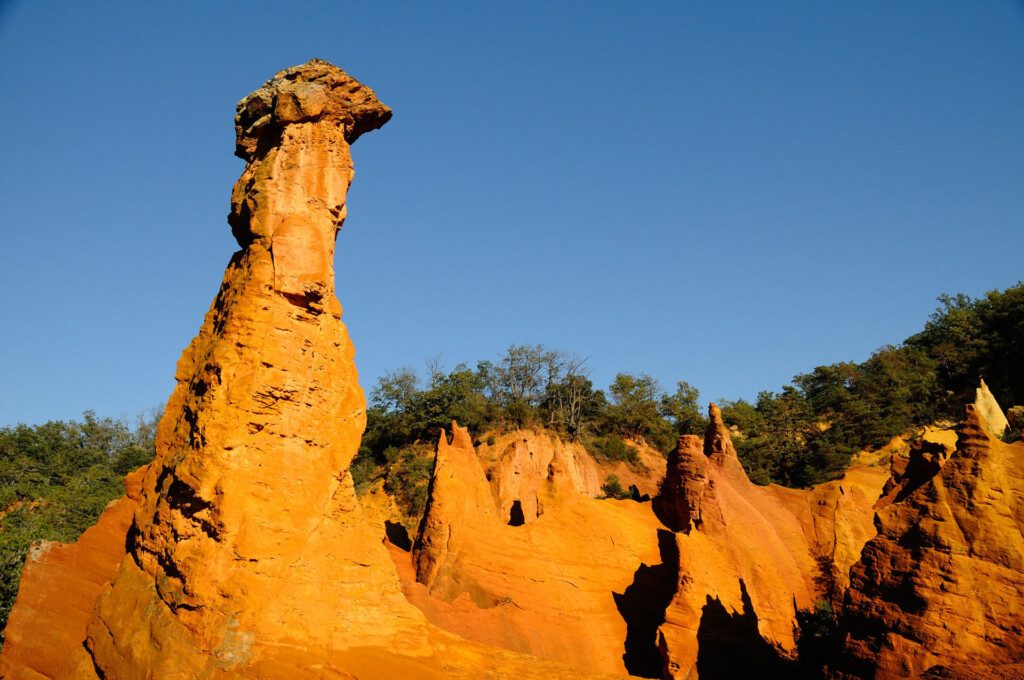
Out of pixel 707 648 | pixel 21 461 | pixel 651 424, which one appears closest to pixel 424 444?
pixel 651 424

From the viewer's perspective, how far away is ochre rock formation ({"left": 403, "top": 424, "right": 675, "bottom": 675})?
65.3 feet

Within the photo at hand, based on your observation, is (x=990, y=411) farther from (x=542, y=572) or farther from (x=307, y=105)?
(x=307, y=105)

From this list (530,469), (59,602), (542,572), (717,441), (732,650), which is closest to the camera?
(59,602)

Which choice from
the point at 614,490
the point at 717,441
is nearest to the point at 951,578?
the point at 717,441

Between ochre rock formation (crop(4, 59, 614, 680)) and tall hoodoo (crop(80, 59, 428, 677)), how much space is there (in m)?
0.03

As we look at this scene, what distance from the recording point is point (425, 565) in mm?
21578

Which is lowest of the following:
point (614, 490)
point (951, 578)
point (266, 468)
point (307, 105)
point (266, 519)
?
point (951, 578)

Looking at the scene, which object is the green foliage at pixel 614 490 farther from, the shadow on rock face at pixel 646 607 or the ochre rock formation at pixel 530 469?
the shadow on rock face at pixel 646 607

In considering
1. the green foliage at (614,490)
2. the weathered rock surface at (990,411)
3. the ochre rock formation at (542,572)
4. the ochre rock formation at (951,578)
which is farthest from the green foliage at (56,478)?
the weathered rock surface at (990,411)

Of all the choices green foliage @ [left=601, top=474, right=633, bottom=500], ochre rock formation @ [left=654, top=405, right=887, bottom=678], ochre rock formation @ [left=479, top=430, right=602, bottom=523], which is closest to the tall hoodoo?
ochre rock formation @ [left=654, top=405, right=887, bottom=678]

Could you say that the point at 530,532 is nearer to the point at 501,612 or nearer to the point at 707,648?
the point at 501,612

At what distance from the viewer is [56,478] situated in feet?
155

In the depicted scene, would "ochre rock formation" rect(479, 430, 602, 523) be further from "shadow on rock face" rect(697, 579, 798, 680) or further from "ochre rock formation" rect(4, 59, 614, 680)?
"ochre rock formation" rect(4, 59, 614, 680)

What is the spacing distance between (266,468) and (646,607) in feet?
49.2
